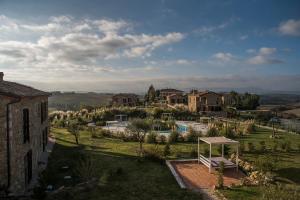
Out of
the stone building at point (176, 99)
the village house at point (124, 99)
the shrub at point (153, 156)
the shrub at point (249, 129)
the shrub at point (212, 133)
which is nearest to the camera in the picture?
the shrub at point (153, 156)

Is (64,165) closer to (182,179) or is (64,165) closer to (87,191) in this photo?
(87,191)

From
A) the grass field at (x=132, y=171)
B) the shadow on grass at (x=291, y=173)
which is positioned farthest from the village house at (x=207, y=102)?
the shadow on grass at (x=291, y=173)

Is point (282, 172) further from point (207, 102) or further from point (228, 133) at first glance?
point (207, 102)

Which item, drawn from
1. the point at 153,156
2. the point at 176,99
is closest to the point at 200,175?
the point at 153,156

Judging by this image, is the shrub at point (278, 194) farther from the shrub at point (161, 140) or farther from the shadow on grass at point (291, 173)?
the shrub at point (161, 140)

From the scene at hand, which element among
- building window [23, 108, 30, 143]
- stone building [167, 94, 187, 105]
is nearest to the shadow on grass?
building window [23, 108, 30, 143]

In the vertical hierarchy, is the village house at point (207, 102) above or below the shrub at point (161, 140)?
above

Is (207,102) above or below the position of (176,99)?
below

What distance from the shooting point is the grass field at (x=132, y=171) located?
1077 cm

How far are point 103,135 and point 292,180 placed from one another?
59.4 feet

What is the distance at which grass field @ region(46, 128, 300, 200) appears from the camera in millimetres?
10773

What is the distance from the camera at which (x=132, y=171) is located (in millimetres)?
13977

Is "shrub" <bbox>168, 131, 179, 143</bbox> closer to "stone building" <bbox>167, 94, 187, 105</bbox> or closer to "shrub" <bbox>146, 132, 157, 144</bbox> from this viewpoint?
"shrub" <bbox>146, 132, 157, 144</bbox>

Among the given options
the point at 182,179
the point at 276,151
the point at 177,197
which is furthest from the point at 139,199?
the point at 276,151
